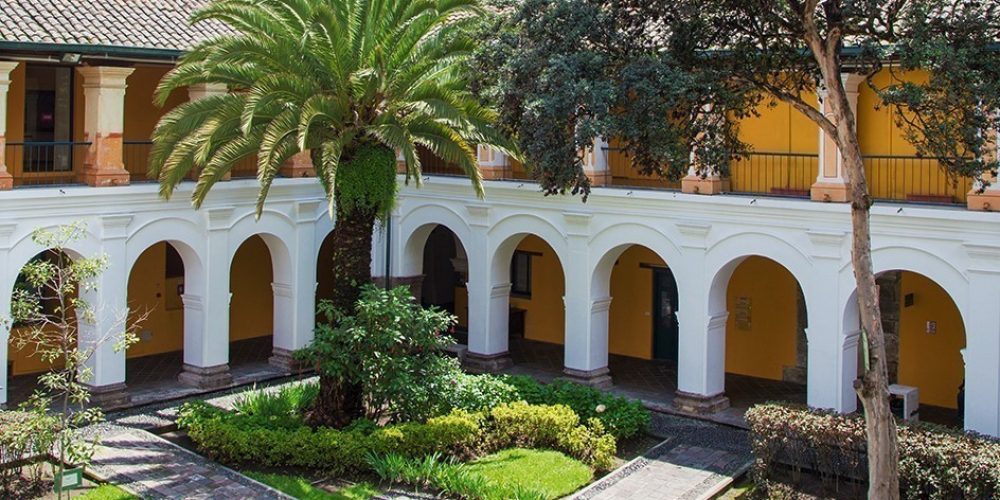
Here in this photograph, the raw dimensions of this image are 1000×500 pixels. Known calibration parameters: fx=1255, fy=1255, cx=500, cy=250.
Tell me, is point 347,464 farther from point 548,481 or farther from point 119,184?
point 119,184

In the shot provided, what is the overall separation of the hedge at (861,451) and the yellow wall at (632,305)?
310 inches

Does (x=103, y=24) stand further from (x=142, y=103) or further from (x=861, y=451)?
(x=861, y=451)

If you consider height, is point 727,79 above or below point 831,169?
above

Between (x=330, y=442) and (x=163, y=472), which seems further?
(x=330, y=442)

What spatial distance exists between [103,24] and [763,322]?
12.6m

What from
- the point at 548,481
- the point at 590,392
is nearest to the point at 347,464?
the point at 548,481

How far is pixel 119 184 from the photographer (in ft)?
66.2

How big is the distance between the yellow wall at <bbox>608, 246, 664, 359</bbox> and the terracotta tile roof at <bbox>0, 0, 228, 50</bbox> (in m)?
9.03

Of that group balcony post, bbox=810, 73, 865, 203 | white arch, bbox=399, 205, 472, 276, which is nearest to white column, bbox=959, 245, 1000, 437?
balcony post, bbox=810, 73, 865, 203

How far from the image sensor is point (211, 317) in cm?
2161

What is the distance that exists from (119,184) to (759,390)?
37.5 ft

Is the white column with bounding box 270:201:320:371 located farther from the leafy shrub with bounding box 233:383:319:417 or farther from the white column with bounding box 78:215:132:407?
the leafy shrub with bounding box 233:383:319:417

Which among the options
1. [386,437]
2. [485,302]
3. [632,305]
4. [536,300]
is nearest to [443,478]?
[386,437]

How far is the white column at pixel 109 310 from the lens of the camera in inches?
785
